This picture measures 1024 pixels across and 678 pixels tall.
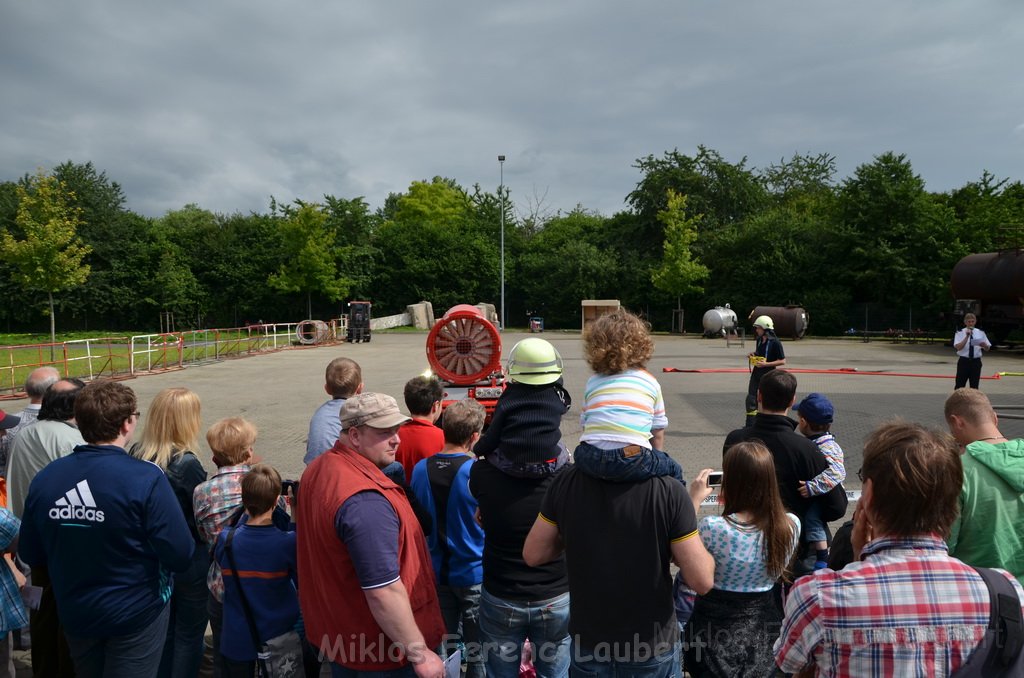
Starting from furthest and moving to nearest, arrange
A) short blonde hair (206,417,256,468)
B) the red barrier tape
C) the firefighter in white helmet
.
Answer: the red barrier tape → the firefighter in white helmet → short blonde hair (206,417,256,468)

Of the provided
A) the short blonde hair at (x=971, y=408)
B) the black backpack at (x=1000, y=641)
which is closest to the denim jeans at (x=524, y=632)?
the black backpack at (x=1000, y=641)

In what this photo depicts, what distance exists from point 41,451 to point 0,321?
50111 mm

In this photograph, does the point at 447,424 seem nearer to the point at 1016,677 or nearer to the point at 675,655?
the point at 675,655

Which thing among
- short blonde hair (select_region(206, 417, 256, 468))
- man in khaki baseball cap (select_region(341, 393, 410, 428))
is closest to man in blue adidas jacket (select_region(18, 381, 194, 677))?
short blonde hair (select_region(206, 417, 256, 468))

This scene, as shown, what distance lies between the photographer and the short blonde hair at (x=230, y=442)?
322cm

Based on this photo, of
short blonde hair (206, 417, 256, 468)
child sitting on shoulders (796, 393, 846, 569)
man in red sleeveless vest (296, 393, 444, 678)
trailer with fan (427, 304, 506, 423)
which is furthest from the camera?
trailer with fan (427, 304, 506, 423)

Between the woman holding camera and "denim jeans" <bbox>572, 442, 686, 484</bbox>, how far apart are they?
2.01 ft

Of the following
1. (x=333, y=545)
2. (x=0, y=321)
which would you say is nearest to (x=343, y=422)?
(x=333, y=545)

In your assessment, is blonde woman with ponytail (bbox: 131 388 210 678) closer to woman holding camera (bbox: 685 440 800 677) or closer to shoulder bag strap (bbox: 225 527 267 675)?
shoulder bag strap (bbox: 225 527 267 675)

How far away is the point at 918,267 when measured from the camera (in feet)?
111

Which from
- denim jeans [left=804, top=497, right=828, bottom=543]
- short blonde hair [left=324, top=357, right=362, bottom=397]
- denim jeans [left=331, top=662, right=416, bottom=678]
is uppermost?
short blonde hair [left=324, top=357, right=362, bottom=397]

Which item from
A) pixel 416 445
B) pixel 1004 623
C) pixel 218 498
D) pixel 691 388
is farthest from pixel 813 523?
pixel 691 388

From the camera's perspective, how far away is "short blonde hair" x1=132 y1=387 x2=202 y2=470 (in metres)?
3.30

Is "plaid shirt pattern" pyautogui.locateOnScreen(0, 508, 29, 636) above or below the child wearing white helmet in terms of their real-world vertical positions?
below
